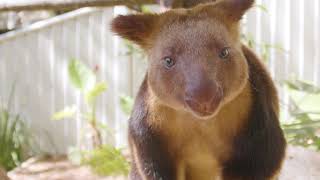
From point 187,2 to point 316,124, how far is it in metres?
1.48

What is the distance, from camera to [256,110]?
2127 mm

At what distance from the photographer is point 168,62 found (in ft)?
6.23

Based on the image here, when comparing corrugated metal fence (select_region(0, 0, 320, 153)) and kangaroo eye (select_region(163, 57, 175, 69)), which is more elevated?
kangaroo eye (select_region(163, 57, 175, 69))

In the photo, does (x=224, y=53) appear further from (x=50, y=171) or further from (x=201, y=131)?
(x=50, y=171)

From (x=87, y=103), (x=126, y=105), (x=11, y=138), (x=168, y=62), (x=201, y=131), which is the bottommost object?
(x=11, y=138)

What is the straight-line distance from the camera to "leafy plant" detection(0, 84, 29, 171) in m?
7.46

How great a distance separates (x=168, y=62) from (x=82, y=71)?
4794mm

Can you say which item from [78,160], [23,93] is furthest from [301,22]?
[23,93]

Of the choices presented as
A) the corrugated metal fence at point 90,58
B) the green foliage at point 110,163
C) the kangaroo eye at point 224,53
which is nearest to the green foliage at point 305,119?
the green foliage at point 110,163

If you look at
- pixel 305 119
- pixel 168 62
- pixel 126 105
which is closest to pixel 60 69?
pixel 126 105

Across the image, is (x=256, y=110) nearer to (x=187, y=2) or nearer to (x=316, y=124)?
(x=187, y=2)

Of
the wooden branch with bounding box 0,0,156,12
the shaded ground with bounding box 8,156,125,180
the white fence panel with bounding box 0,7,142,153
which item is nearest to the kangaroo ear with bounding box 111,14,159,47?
the wooden branch with bounding box 0,0,156,12

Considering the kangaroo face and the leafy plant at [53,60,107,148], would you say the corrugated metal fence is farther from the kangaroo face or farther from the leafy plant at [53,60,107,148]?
the kangaroo face

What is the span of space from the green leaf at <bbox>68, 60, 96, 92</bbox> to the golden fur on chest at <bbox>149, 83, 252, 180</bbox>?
4.52 m
